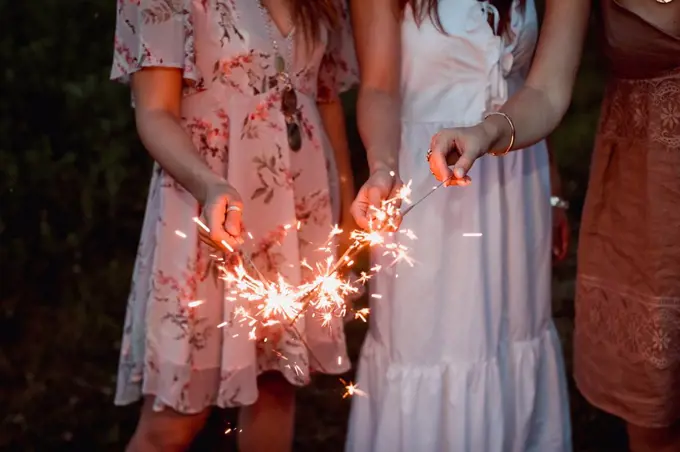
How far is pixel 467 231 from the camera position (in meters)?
1.18

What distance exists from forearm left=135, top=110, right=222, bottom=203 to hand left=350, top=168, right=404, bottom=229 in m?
0.19

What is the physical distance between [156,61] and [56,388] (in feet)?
4.83

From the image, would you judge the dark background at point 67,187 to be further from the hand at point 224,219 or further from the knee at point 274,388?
the hand at point 224,219

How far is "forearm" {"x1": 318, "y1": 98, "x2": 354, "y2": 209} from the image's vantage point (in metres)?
1.35

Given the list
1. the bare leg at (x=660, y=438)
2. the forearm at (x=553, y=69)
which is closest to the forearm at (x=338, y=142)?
the forearm at (x=553, y=69)

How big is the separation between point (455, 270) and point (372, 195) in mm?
225

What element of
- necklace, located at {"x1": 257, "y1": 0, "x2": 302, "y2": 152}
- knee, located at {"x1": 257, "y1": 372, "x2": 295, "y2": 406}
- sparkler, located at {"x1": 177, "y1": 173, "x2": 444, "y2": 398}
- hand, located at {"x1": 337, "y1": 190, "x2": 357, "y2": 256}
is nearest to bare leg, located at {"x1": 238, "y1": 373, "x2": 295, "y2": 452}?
knee, located at {"x1": 257, "y1": 372, "x2": 295, "y2": 406}

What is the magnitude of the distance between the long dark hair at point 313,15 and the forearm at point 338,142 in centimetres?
15

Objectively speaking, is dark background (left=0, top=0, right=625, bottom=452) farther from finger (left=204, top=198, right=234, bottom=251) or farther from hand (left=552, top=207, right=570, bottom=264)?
finger (left=204, top=198, right=234, bottom=251)

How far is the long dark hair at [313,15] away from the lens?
3.98ft

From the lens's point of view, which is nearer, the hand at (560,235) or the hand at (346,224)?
the hand at (346,224)

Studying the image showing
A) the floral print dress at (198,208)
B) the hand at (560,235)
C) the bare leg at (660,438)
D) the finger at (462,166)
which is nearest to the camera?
the finger at (462,166)

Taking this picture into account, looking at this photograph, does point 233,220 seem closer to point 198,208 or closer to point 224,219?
point 224,219

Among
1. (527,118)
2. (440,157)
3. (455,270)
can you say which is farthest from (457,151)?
(455,270)
